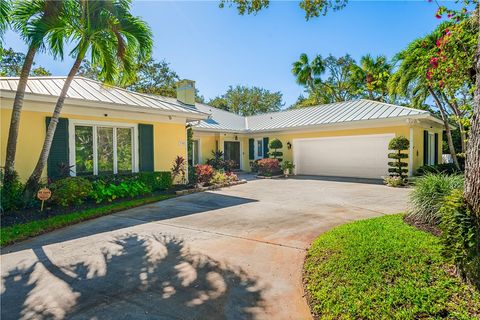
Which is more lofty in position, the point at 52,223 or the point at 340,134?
the point at 340,134

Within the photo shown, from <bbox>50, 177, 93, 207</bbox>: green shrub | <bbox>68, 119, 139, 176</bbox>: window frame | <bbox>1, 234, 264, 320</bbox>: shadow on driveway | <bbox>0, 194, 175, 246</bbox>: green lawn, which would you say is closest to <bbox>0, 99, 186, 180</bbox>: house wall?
<bbox>68, 119, 139, 176</bbox>: window frame

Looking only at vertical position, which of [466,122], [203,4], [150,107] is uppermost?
[203,4]

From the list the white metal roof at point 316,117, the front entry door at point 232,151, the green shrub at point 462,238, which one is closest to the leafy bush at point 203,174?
the white metal roof at point 316,117

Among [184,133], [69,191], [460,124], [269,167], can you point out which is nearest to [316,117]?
[269,167]

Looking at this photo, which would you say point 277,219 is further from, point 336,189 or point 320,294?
point 336,189

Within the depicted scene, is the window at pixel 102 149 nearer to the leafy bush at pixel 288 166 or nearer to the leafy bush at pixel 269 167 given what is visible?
the leafy bush at pixel 269 167

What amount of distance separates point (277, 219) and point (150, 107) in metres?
6.55

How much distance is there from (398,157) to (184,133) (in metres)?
9.84

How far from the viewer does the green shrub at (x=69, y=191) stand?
24.1 ft

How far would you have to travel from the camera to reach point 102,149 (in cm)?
938

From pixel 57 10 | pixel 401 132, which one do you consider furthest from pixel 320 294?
pixel 401 132

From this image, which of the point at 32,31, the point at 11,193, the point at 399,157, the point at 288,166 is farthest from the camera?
the point at 288,166

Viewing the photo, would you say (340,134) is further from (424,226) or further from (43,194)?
(43,194)

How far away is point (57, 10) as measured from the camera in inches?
265
